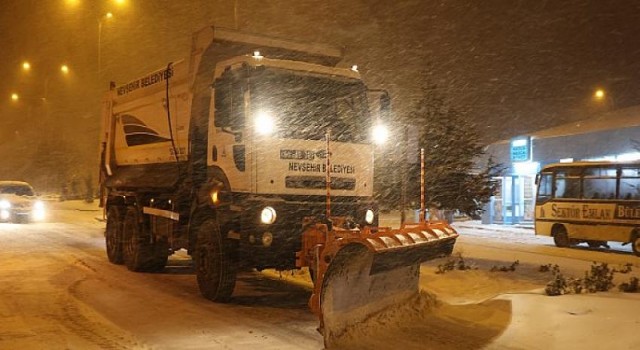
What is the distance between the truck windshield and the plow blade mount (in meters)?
2.43

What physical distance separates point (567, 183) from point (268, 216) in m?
14.3

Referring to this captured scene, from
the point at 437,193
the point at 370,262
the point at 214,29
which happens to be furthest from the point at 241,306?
the point at 437,193

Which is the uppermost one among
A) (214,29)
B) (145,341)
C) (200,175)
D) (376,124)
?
(214,29)

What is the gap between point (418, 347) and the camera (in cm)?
719

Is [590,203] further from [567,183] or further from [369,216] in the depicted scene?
[369,216]

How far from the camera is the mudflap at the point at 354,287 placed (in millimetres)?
7227

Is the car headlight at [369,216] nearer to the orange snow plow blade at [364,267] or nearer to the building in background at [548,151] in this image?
the orange snow plow blade at [364,267]

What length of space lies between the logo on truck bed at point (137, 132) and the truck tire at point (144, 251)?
4.77 feet

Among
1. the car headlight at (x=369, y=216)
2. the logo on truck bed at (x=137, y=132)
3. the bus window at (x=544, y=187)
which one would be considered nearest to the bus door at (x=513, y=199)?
the bus window at (x=544, y=187)

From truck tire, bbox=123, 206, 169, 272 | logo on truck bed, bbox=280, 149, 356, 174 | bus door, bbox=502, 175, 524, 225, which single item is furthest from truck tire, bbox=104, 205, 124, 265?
Result: bus door, bbox=502, 175, 524, 225

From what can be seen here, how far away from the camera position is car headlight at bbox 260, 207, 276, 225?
915cm

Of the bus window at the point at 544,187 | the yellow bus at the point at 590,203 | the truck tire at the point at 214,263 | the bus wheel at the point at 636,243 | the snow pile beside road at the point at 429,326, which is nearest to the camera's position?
the snow pile beside road at the point at 429,326

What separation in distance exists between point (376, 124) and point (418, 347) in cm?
436

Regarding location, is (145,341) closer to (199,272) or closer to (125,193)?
(199,272)
